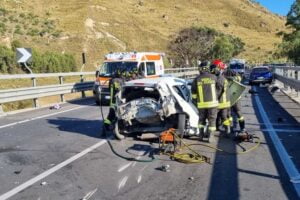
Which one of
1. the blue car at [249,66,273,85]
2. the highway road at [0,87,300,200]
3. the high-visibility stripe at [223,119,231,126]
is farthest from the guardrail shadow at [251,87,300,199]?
the blue car at [249,66,273,85]

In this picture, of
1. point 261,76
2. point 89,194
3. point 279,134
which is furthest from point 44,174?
point 261,76

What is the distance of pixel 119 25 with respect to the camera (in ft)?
251

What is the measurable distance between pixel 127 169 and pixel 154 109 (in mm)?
2559

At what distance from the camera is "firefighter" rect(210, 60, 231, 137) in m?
10.6

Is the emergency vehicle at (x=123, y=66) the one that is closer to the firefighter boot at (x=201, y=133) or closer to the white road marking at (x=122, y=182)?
the firefighter boot at (x=201, y=133)

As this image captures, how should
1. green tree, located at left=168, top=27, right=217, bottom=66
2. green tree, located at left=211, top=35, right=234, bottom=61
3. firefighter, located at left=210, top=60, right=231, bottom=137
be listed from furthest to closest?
green tree, located at left=211, top=35, right=234, bottom=61, green tree, located at left=168, top=27, right=217, bottom=66, firefighter, located at left=210, top=60, right=231, bottom=137

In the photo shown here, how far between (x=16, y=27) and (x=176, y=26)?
4796 centimetres

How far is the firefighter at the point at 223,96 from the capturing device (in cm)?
1060

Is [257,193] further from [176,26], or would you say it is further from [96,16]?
[176,26]

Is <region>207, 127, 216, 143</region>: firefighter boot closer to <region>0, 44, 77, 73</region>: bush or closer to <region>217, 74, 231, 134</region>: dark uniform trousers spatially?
<region>217, 74, 231, 134</region>: dark uniform trousers

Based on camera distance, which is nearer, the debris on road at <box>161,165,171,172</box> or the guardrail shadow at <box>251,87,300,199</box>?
the guardrail shadow at <box>251,87,300,199</box>

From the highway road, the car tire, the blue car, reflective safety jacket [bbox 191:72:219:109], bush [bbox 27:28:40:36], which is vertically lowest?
the blue car

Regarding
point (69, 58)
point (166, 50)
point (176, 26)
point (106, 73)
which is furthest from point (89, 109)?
point (176, 26)

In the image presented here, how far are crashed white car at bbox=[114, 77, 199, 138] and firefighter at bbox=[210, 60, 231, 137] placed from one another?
64 centimetres
